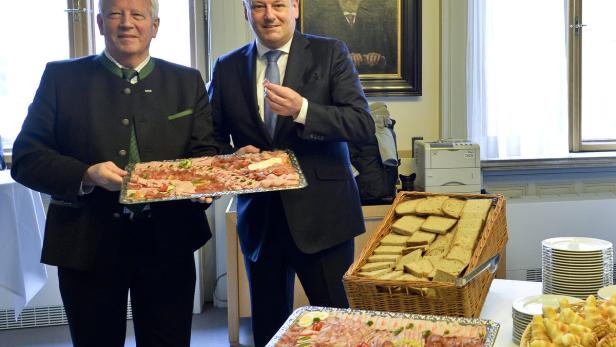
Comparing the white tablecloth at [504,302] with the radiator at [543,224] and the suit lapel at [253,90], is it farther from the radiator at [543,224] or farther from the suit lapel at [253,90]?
the radiator at [543,224]

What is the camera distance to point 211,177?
1769 mm

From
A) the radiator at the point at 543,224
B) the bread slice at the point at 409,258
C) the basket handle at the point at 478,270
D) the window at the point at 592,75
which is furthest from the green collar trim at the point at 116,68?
the window at the point at 592,75

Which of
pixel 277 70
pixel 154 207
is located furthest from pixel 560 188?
pixel 154 207

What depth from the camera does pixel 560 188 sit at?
4078 millimetres

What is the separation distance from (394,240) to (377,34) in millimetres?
2427

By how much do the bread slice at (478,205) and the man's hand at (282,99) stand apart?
1.58 ft

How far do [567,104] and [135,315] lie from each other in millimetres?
3018

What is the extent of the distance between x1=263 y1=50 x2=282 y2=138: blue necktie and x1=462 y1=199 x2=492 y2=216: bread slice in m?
0.58

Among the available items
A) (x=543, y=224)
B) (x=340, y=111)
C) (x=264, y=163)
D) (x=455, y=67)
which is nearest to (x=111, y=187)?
(x=264, y=163)

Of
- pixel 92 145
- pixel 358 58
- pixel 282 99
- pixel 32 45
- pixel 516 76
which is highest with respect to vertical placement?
pixel 32 45

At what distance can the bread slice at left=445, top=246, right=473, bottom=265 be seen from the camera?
1410 millimetres

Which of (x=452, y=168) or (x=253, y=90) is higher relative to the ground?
(x=253, y=90)

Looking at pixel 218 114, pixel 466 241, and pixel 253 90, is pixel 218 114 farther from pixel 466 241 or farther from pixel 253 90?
pixel 466 241

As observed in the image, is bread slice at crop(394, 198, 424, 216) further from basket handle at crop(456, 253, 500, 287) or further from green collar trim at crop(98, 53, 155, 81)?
green collar trim at crop(98, 53, 155, 81)
